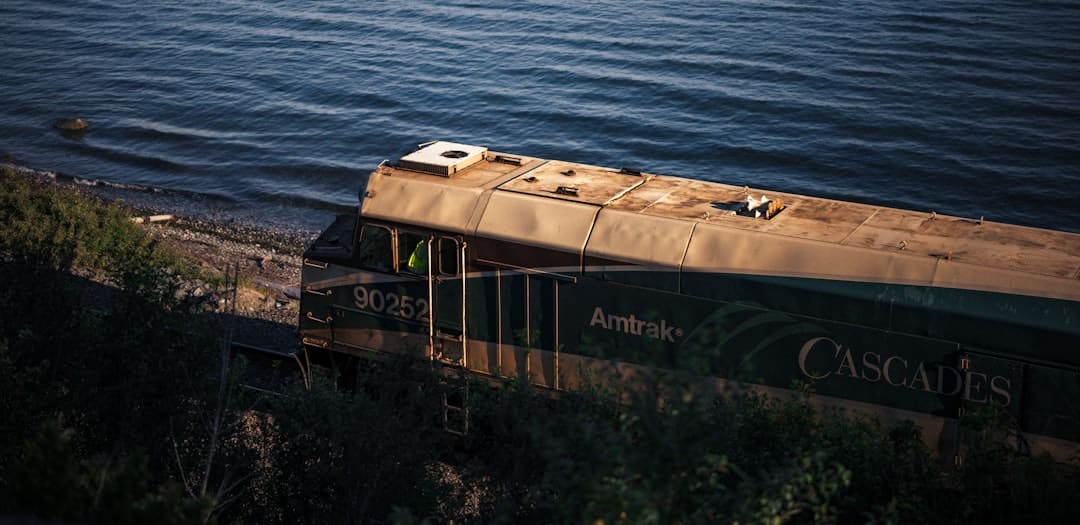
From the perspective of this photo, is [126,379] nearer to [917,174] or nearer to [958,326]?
[958,326]

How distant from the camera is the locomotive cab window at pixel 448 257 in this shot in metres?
16.6

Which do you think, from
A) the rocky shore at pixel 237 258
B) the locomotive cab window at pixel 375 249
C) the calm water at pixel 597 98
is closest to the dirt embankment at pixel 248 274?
the rocky shore at pixel 237 258

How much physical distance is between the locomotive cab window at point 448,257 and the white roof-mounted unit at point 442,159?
127 cm

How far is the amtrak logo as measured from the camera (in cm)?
1524

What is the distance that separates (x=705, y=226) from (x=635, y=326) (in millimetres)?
1758

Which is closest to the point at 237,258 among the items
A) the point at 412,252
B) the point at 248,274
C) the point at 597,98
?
the point at 248,274

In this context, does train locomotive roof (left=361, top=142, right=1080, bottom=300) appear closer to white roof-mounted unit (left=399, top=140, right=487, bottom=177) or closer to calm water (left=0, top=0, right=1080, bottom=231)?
white roof-mounted unit (left=399, top=140, right=487, bottom=177)

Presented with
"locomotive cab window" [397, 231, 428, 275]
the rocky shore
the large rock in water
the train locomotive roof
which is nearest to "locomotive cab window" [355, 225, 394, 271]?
"locomotive cab window" [397, 231, 428, 275]

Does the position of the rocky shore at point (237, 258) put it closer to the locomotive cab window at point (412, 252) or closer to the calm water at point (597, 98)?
the calm water at point (597, 98)

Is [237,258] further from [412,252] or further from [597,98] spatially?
[597,98]

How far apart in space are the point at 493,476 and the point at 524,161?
719 cm

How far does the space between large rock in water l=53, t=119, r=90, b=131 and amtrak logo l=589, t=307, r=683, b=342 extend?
3988 cm

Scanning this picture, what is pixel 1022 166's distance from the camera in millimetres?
38344

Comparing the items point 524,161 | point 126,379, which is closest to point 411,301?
point 524,161
